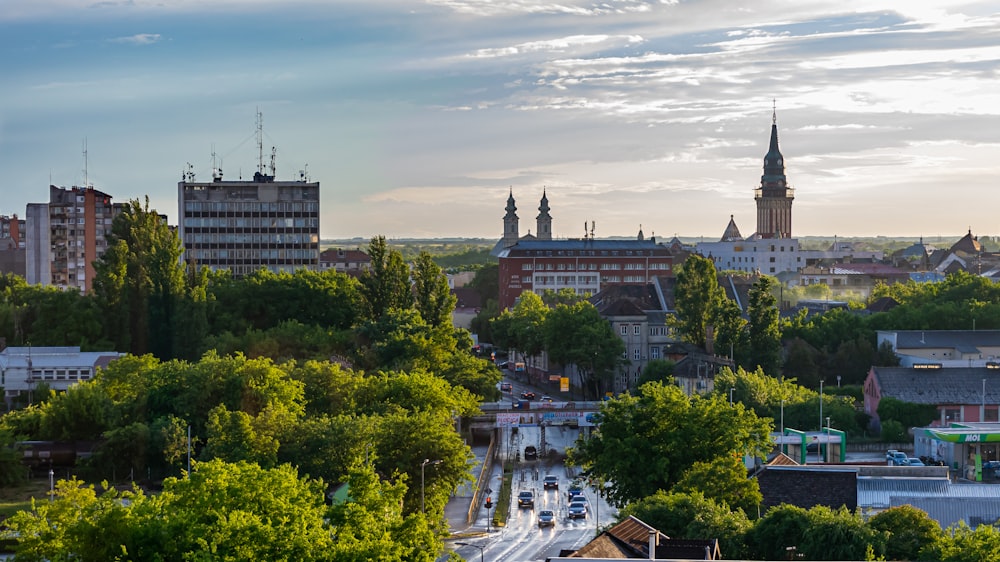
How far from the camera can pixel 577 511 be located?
201ft

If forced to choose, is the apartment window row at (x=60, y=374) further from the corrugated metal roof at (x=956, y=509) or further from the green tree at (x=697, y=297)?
the corrugated metal roof at (x=956, y=509)

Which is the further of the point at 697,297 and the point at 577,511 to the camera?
the point at 697,297

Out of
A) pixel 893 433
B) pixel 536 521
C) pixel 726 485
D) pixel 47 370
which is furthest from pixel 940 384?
pixel 47 370

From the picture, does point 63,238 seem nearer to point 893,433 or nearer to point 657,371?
point 657,371

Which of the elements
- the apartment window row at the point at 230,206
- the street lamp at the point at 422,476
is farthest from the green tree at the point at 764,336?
the apartment window row at the point at 230,206

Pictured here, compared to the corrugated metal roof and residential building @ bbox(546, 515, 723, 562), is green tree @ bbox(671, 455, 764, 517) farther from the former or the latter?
residential building @ bbox(546, 515, 723, 562)

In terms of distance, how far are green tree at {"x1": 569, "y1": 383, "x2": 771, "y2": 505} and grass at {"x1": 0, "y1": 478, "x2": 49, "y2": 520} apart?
75.5 feet

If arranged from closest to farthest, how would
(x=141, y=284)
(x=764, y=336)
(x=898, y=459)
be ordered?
(x=898, y=459) → (x=764, y=336) → (x=141, y=284)

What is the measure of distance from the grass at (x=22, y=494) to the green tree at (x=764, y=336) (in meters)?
43.2

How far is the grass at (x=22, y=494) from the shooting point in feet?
192

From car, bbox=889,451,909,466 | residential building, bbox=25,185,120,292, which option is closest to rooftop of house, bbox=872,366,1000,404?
car, bbox=889,451,909,466

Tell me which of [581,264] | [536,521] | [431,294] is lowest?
[536,521]

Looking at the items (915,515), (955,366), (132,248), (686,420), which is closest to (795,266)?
(955,366)

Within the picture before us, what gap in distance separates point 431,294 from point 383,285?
3.15 metres
